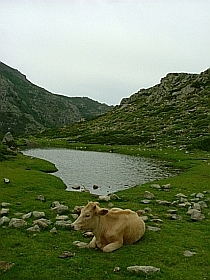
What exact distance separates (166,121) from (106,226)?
112128 millimetres

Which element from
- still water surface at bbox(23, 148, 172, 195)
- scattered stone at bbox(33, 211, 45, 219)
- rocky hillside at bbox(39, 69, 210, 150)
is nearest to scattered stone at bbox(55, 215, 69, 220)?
scattered stone at bbox(33, 211, 45, 219)

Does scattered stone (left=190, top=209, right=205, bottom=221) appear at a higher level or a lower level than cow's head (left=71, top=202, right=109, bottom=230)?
lower

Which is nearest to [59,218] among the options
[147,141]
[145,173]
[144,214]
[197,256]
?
[144,214]

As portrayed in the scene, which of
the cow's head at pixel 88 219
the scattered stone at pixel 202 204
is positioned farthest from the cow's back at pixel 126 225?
the scattered stone at pixel 202 204

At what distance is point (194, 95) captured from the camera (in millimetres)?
156000

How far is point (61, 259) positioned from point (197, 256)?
5.63 metres

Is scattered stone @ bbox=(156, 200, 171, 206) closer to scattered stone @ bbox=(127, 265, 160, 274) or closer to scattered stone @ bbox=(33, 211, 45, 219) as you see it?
scattered stone @ bbox=(33, 211, 45, 219)

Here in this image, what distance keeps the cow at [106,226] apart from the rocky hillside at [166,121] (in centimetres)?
6296

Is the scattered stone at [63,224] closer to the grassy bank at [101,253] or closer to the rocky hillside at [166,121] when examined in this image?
the grassy bank at [101,253]

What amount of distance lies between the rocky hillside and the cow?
62963mm

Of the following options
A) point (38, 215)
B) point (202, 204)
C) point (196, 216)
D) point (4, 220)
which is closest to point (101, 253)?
point (38, 215)

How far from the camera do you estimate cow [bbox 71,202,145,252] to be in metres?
15.6

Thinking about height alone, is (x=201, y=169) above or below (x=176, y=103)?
below

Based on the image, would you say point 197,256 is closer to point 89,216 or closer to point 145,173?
point 89,216
